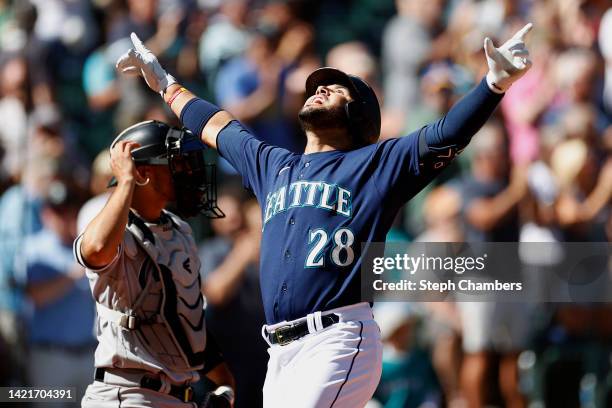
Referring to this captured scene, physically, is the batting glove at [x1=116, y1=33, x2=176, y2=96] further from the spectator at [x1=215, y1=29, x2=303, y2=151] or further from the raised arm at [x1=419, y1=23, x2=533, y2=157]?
the spectator at [x1=215, y1=29, x2=303, y2=151]

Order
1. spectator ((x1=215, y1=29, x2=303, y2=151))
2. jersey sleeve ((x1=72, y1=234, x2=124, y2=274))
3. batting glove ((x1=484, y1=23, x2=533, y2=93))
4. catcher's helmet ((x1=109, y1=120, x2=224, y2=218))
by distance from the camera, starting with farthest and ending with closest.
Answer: spectator ((x1=215, y1=29, x2=303, y2=151)) → catcher's helmet ((x1=109, y1=120, x2=224, y2=218)) → jersey sleeve ((x1=72, y1=234, x2=124, y2=274)) → batting glove ((x1=484, y1=23, x2=533, y2=93))

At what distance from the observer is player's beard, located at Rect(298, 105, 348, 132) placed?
474 cm

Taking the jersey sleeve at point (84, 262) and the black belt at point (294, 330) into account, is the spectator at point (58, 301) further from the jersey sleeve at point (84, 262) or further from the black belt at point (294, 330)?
the black belt at point (294, 330)

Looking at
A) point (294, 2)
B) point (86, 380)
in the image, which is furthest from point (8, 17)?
point (86, 380)

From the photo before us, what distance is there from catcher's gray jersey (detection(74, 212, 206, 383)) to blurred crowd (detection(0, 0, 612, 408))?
293cm

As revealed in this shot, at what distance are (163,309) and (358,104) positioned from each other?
51.8 inches

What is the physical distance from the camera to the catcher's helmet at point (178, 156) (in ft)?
16.5

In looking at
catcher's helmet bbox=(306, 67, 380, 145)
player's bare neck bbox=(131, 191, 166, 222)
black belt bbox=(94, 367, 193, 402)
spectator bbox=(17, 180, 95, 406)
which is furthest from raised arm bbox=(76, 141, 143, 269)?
spectator bbox=(17, 180, 95, 406)

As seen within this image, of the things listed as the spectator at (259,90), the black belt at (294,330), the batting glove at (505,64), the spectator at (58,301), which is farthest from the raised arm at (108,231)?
the spectator at (259,90)

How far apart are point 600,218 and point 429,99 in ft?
5.22

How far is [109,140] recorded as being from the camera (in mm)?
8484

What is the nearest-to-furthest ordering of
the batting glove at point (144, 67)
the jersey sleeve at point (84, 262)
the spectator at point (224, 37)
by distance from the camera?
the jersey sleeve at point (84, 262) → the batting glove at point (144, 67) → the spectator at point (224, 37)

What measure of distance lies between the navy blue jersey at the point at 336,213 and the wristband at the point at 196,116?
0.62 meters

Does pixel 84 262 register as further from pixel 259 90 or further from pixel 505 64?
pixel 259 90
